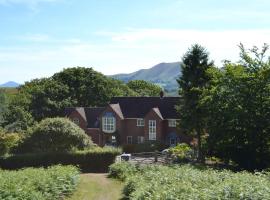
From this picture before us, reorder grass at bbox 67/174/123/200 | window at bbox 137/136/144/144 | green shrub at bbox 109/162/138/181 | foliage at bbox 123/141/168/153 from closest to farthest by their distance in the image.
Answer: grass at bbox 67/174/123/200 → green shrub at bbox 109/162/138/181 → foliage at bbox 123/141/168/153 → window at bbox 137/136/144/144

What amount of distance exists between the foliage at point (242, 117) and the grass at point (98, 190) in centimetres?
1104

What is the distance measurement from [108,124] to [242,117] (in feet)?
109

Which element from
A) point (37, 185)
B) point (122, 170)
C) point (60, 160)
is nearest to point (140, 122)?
point (60, 160)

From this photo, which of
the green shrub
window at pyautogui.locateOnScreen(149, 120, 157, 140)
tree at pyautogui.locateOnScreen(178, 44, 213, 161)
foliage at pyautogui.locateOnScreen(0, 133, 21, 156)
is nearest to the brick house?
window at pyautogui.locateOnScreen(149, 120, 157, 140)

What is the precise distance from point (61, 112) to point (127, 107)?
14599 mm

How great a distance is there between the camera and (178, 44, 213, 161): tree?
5044 cm

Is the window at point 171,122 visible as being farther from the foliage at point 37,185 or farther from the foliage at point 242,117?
the foliage at point 37,185

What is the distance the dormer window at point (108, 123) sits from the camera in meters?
69.6

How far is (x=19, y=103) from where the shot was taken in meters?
81.5

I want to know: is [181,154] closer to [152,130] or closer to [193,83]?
[193,83]

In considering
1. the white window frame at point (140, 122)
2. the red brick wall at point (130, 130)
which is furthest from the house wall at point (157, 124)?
the red brick wall at point (130, 130)

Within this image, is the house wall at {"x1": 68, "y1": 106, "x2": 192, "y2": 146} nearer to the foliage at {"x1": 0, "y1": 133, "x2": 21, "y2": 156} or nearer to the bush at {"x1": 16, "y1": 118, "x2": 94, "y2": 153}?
the foliage at {"x1": 0, "y1": 133, "x2": 21, "y2": 156}

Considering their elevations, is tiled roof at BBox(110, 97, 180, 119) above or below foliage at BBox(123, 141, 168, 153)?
above

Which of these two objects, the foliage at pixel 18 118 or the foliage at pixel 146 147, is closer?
the foliage at pixel 146 147
